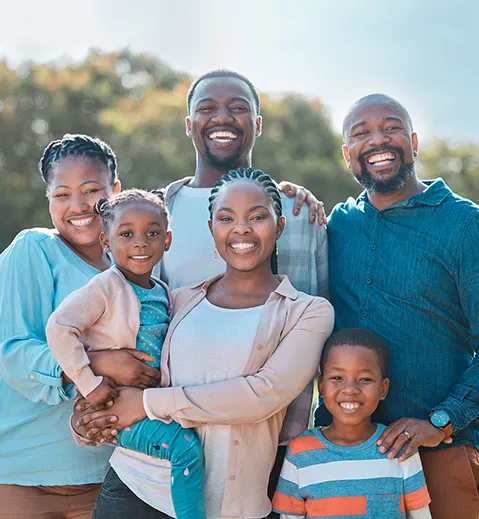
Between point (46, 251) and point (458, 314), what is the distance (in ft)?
6.79

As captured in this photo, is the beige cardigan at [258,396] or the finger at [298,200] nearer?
the beige cardigan at [258,396]

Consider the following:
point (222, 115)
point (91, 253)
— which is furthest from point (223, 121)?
point (91, 253)

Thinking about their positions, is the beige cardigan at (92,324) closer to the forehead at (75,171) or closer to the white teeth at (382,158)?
the forehead at (75,171)

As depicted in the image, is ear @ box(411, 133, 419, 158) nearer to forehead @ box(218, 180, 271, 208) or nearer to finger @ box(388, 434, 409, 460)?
forehead @ box(218, 180, 271, 208)

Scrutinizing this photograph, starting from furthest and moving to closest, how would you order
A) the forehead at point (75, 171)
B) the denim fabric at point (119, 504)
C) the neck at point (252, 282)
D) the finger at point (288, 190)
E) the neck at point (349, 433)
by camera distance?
1. the finger at point (288, 190)
2. the forehead at point (75, 171)
3. the neck at point (252, 282)
4. the neck at point (349, 433)
5. the denim fabric at point (119, 504)

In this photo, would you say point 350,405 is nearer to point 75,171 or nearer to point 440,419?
point 440,419

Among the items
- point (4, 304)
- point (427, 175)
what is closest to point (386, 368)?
point (4, 304)

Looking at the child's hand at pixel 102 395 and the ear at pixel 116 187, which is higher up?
the ear at pixel 116 187

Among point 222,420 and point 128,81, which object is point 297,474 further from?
point 128,81

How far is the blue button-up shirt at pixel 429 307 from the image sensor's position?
365 cm

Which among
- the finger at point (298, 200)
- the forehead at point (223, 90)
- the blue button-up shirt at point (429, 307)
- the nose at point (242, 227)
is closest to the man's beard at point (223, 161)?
the forehead at point (223, 90)

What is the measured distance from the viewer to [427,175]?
63.9 ft

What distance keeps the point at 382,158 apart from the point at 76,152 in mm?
1602

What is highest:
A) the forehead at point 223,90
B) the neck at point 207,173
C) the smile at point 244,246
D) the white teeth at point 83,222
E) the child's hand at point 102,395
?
the forehead at point 223,90
